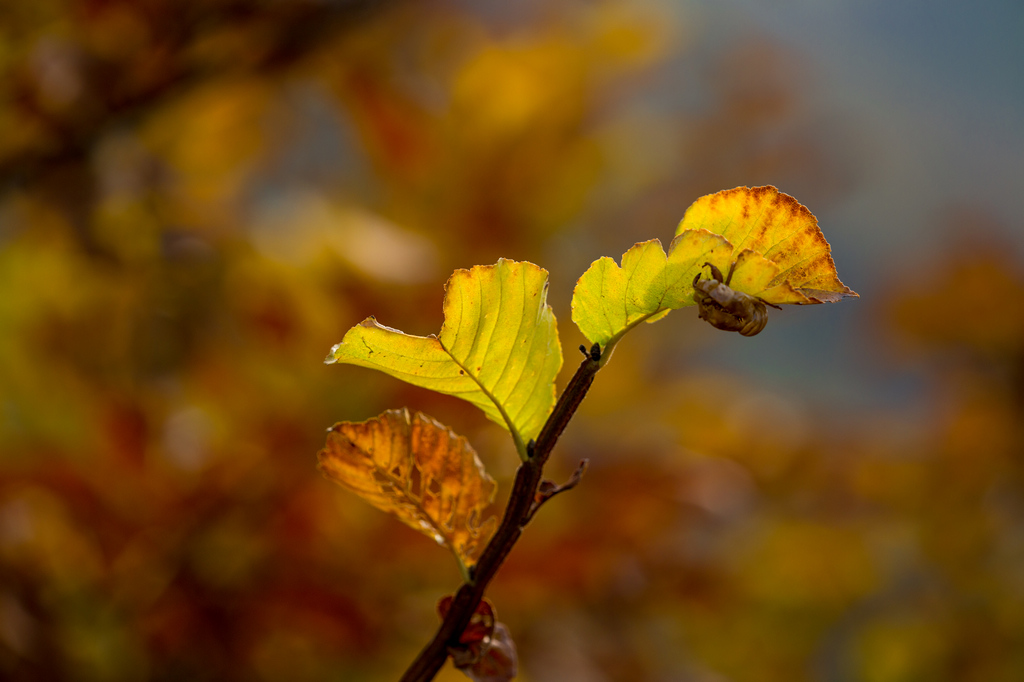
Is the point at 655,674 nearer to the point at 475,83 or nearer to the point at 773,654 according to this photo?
the point at 773,654

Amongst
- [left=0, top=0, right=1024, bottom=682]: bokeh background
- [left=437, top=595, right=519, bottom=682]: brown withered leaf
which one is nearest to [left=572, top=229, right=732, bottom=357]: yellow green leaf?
[left=437, top=595, right=519, bottom=682]: brown withered leaf

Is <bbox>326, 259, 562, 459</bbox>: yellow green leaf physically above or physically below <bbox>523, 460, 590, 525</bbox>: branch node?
above

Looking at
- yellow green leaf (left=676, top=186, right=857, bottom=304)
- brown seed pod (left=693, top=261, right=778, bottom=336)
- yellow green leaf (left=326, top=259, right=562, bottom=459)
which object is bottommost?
yellow green leaf (left=326, top=259, right=562, bottom=459)

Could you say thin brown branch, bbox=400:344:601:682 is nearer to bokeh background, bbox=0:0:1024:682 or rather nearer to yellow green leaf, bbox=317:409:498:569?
yellow green leaf, bbox=317:409:498:569

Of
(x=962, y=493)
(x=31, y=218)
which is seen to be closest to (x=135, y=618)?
(x=31, y=218)

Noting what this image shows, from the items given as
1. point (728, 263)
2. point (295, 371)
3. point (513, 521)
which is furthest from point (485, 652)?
point (295, 371)

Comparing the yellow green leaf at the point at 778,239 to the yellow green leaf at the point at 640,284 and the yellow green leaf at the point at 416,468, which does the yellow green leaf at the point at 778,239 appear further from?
the yellow green leaf at the point at 416,468
